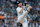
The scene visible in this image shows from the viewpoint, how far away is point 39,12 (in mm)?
1839

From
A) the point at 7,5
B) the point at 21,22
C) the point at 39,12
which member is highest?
the point at 7,5

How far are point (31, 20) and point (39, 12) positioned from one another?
27cm

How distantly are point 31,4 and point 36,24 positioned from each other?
1.47ft

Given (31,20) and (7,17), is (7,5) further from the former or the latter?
(31,20)

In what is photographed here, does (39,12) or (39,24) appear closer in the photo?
(39,24)

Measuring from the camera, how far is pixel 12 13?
185 centimetres

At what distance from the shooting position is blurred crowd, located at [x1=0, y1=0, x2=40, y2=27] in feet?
5.68

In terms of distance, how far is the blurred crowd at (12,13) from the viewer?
173 centimetres

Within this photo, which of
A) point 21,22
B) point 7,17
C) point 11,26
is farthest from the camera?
point 7,17

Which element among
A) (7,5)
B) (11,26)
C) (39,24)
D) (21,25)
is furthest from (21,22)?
(7,5)

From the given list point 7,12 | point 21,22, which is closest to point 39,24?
point 21,22

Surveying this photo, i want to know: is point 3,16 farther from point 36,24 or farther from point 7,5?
point 36,24

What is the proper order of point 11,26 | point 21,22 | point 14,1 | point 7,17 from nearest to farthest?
point 21,22, point 11,26, point 7,17, point 14,1

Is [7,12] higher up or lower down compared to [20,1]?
lower down
